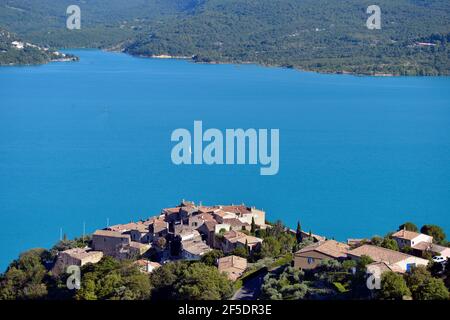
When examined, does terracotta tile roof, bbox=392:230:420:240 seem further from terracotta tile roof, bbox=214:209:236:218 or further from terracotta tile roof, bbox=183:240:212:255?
terracotta tile roof, bbox=214:209:236:218

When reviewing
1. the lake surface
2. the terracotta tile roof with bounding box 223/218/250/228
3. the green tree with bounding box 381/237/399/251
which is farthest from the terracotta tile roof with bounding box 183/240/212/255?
the lake surface

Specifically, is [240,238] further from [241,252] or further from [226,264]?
[226,264]

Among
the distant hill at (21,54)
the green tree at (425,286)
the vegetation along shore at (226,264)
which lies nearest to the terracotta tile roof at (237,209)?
the vegetation along shore at (226,264)

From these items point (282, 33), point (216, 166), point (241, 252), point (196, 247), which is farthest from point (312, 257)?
point (282, 33)

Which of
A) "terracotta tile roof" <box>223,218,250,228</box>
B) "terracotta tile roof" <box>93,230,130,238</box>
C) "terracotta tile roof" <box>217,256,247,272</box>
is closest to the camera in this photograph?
"terracotta tile roof" <box>217,256,247,272</box>

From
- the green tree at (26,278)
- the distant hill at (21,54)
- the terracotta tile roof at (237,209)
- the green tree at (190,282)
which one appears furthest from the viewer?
the distant hill at (21,54)

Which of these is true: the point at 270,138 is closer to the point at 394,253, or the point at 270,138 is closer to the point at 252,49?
the point at 394,253

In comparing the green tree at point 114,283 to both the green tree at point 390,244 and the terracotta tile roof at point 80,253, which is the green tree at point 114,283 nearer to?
the terracotta tile roof at point 80,253
